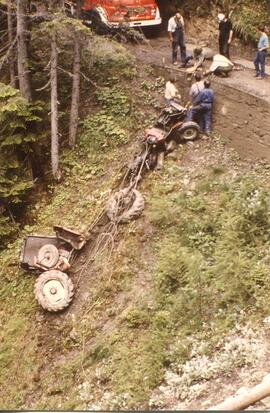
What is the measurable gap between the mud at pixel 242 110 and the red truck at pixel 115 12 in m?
2.43

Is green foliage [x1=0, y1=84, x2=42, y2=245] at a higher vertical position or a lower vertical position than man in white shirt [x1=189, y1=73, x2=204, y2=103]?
lower

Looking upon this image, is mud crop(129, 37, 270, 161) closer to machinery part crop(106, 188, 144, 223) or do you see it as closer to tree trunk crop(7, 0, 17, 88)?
machinery part crop(106, 188, 144, 223)

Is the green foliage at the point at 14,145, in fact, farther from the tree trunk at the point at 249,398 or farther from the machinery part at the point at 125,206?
the tree trunk at the point at 249,398

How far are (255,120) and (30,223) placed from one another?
19.4ft

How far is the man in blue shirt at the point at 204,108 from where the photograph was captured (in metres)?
13.3

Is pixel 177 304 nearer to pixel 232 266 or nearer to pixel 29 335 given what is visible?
pixel 232 266

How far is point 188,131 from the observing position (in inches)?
534

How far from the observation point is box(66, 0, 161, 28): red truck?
1566cm

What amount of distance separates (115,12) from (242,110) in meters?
5.07

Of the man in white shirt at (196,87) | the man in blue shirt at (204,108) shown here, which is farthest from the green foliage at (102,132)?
the man in white shirt at (196,87)

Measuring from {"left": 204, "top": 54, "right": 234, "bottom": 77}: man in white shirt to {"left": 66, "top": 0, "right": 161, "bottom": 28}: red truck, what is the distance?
9.06ft

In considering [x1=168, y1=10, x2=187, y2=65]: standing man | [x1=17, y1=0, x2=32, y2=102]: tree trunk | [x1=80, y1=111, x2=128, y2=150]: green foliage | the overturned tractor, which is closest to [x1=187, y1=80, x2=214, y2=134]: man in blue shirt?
the overturned tractor

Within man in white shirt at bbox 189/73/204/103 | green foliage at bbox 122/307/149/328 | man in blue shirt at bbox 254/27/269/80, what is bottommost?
green foliage at bbox 122/307/149/328

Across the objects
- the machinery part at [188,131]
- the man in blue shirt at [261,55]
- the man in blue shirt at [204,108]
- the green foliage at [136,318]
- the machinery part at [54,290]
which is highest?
the man in blue shirt at [261,55]
